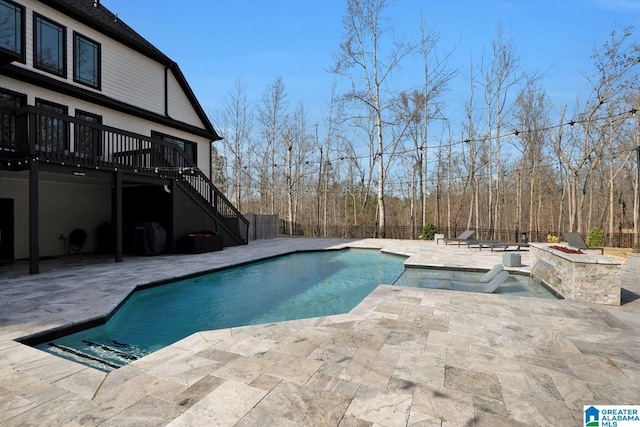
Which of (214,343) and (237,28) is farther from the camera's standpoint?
(237,28)

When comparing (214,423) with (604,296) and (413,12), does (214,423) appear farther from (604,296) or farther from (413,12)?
(413,12)

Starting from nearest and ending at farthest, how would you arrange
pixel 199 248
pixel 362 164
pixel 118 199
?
pixel 118 199 < pixel 199 248 < pixel 362 164

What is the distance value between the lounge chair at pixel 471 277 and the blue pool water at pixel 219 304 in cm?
113

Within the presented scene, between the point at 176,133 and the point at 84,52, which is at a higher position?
the point at 84,52

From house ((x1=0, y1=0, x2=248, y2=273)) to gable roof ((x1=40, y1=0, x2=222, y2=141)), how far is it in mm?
45

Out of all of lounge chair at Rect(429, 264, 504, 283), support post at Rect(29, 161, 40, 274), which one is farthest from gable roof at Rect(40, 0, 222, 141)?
lounge chair at Rect(429, 264, 504, 283)

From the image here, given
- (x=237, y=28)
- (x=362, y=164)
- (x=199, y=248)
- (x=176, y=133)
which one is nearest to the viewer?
(x=199, y=248)

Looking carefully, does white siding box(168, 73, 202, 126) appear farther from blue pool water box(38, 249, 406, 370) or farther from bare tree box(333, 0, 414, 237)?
bare tree box(333, 0, 414, 237)

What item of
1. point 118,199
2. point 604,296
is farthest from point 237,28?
point 604,296

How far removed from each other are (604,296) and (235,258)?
7962 mm

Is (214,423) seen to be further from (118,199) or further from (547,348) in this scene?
(118,199)

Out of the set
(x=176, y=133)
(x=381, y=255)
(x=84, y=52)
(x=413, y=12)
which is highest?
(x=413, y=12)

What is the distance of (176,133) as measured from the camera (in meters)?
12.3

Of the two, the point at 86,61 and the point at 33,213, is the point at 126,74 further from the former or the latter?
the point at 33,213
